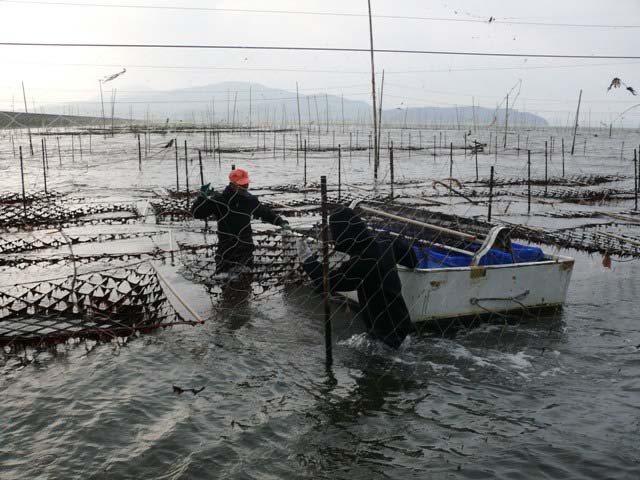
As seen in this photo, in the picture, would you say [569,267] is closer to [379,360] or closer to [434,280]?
[434,280]

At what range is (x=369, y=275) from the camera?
19.5 ft

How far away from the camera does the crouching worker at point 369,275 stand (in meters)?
5.79

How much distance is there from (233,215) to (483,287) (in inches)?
137

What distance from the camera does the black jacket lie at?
26.1 feet

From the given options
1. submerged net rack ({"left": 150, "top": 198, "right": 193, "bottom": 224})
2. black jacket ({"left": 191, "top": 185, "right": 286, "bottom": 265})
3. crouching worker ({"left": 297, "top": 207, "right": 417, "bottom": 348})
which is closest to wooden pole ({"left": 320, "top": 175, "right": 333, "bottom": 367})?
crouching worker ({"left": 297, "top": 207, "right": 417, "bottom": 348})

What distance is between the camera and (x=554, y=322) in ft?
24.3

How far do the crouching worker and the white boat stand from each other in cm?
53

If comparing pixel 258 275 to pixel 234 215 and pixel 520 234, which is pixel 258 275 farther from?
pixel 520 234

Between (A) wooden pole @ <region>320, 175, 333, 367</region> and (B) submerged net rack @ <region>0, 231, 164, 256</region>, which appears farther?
(B) submerged net rack @ <region>0, 231, 164, 256</region>

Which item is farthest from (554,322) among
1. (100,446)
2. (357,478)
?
(100,446)

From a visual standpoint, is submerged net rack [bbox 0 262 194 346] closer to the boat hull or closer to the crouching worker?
the crouching worker

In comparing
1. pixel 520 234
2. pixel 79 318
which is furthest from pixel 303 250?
pixel 520 234

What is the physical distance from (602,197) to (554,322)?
1451cm

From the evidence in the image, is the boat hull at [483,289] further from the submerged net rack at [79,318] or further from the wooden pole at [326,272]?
the submerged net rack at [79,318]
